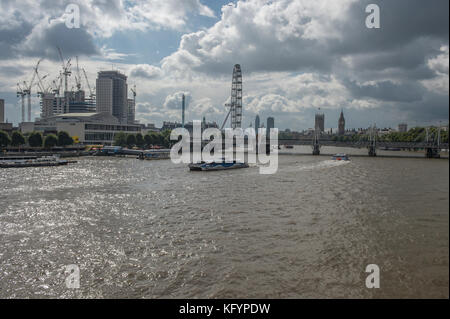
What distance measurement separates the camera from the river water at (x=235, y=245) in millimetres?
6332

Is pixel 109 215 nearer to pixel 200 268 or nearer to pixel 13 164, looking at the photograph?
pixel 200 268

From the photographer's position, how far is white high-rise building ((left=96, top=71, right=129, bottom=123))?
172 metres

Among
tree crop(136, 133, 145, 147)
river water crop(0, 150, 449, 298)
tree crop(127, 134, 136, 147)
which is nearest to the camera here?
river water crop(0, 150, 449, 298)


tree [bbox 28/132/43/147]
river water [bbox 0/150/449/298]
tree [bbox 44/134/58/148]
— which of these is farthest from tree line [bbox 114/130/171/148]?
river water [bbox 0/150/449/298]

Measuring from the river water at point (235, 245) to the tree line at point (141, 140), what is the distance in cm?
6397

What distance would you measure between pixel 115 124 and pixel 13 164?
Result: 58466 millimetres

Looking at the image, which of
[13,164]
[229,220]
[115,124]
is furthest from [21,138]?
[229,220]

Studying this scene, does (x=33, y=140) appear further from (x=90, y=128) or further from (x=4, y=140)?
(x=90, y=128)

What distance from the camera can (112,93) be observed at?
174 m

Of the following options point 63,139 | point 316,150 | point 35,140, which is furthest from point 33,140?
point 316,150

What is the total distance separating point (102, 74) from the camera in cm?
17662

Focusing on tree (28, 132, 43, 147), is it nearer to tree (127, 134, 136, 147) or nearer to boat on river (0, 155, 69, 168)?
boat on river (0, 155, 69, 168)

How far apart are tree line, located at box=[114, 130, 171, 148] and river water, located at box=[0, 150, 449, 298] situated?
6397cm

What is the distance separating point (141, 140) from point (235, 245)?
252ft
